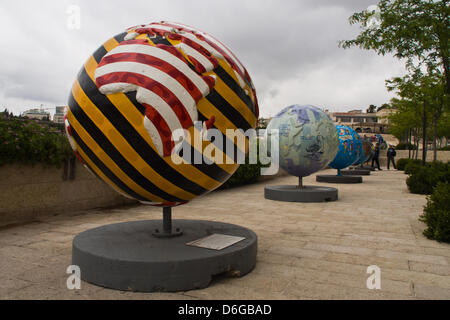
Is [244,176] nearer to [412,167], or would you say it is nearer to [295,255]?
[412,167]

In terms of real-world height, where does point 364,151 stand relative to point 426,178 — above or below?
above

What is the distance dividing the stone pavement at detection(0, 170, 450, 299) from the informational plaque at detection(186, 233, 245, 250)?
0.32 meters

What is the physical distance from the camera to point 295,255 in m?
4.63

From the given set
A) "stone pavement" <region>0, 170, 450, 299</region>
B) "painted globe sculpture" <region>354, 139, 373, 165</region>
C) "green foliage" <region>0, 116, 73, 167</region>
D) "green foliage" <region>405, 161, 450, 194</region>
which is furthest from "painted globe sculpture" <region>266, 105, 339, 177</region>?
"painted globe sculpture" <region>354, 139, 373, 165</region>

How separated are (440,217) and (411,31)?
5822mm

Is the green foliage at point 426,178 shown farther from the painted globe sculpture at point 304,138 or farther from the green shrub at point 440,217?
the green shrub at point 440,217

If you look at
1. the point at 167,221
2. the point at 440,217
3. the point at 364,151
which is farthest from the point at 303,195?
the point at 364,151

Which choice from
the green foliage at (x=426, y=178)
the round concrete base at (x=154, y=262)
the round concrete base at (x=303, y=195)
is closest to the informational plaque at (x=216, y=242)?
the round concrete base at (x=154, y=262)

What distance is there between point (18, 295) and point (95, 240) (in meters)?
0.92

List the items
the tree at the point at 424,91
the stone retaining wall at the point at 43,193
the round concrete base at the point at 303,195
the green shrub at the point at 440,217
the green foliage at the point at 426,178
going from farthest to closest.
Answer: the tree at the point at 424,91 < the green foliage at the point at 426,178 < the round concrete base at the point at 303,195 < the stone retaining wall at the point at 43,193 < the green shrub at the point at 440,217

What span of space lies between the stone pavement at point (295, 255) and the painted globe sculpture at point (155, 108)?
1.06m

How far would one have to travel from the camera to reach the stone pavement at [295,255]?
3.38 m
